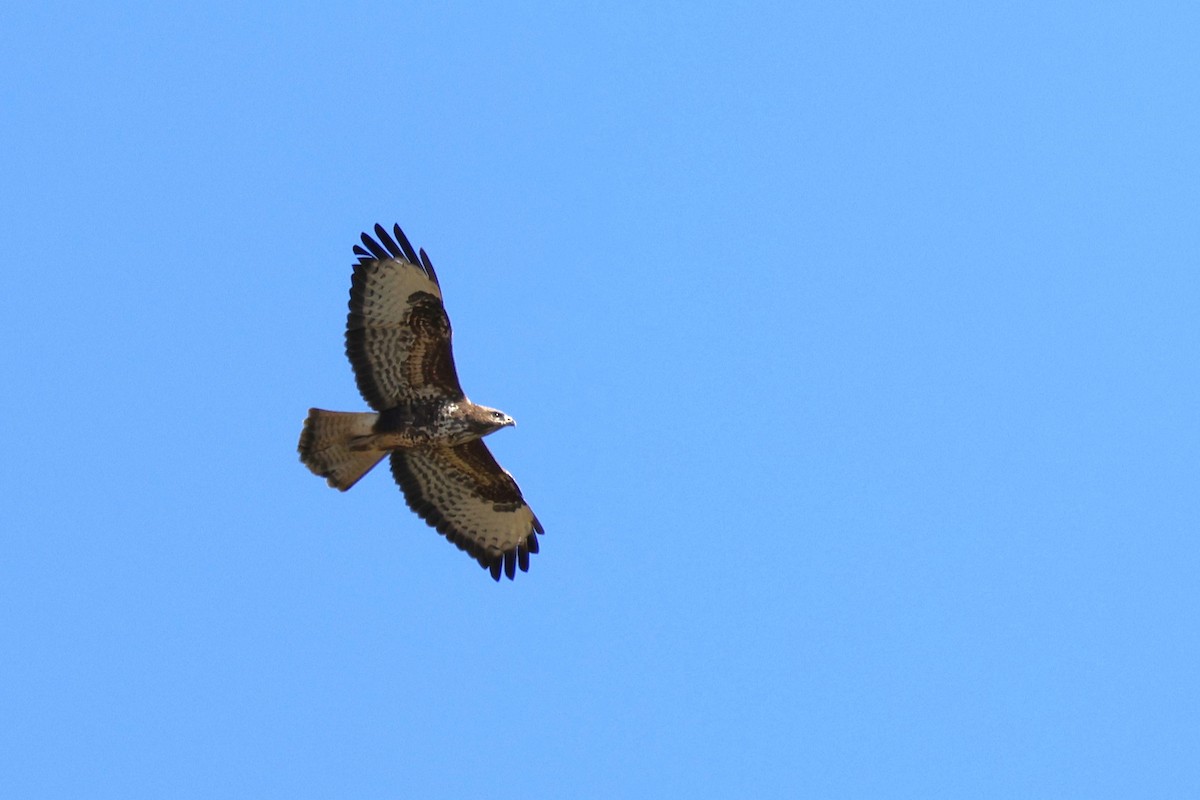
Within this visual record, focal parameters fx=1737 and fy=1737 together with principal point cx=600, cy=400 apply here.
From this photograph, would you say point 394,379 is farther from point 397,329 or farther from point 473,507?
point 473,507

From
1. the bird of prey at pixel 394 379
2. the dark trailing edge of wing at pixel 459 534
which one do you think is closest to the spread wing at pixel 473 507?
the dark trailing edge of wing at pixel 459 534

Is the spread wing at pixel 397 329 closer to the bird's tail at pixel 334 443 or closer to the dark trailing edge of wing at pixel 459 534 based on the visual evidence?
the bird's tail at pixel 334 443

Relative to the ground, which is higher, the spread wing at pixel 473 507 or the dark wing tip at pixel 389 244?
the dark wing tip at pixel 389 244

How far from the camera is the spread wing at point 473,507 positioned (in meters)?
15.3

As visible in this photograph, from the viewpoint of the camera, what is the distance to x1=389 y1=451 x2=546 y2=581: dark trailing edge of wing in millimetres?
15445

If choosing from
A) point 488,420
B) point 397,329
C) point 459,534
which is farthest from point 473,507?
point 397,329

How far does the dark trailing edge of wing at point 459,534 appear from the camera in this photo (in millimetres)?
15445

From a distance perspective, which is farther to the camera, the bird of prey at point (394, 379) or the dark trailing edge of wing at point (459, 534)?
the dark trailing edge of wing at point (459, 534)

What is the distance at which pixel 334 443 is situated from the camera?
564 inches

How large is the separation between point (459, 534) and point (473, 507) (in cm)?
27

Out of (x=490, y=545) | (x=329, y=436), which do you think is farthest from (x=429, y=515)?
(x=329, y=436)

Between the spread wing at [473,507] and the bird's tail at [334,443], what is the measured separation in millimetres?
888

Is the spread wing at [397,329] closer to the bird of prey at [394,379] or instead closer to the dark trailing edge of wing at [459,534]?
the bird of prey at [394,379]

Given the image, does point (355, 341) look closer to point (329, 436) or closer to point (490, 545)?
point (329, 436)
